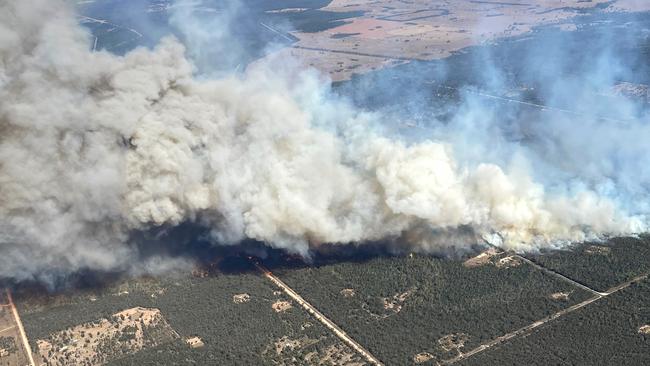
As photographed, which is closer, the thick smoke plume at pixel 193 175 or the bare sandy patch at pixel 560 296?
the thick smoke plume at pixel 193 175

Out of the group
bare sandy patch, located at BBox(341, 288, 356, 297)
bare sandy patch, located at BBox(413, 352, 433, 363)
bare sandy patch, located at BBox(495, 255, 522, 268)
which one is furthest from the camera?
bare sandy patch, located at BBox(495, 255, 522, 268)

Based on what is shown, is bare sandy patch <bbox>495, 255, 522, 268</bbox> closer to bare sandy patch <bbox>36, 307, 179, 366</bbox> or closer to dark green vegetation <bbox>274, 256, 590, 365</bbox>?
dark green vegetation <bbox>274, 256, 590, 365</bbox>

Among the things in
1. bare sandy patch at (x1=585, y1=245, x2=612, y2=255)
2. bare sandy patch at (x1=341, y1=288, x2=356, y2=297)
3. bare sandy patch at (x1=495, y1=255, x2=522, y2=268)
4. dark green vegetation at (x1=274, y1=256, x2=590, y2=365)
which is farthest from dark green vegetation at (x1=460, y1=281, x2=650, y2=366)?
bare sandy patch at (x1=341, y1=288, x2=356, y2=297)

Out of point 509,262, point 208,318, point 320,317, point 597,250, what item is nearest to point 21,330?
point 208,318

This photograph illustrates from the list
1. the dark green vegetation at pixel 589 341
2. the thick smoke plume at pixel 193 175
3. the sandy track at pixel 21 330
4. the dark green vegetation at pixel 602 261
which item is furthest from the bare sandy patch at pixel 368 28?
the dark green vegetation at pixel 589 341

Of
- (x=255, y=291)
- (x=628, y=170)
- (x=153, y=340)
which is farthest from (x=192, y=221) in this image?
(x=628, y=170)

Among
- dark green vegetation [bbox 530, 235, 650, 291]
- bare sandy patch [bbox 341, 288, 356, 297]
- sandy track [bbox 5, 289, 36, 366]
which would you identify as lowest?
sandy track [bbox 5, 289, 36, 366]

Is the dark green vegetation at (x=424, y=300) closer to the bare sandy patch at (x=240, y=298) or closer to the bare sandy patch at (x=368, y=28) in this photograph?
the bare sandy patch at (x=240, y=298)
